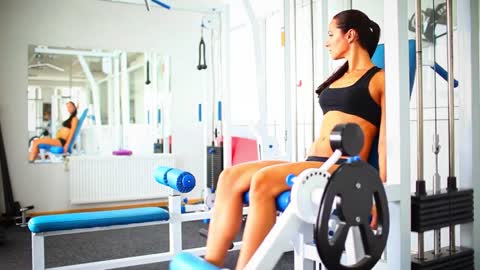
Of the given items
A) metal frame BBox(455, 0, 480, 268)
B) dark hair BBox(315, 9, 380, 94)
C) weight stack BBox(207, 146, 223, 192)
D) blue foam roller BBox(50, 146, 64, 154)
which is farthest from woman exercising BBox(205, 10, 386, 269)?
blue foam roller BBox(50, 146, 64, 154)

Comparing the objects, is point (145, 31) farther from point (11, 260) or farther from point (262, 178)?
point (262, 178)

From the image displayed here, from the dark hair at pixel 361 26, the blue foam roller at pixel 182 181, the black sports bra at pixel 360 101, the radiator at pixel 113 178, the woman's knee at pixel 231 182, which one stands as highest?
the dark hair at pixel 361 26

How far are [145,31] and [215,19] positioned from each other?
122 cm

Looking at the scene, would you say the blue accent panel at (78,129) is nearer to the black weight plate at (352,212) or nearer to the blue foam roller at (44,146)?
the blue foam roller at (44,146)

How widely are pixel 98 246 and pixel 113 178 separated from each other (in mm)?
1485

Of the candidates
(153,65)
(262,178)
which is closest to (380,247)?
(262,178)

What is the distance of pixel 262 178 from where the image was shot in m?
1.36

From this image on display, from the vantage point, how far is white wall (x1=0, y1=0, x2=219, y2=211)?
14.3ft

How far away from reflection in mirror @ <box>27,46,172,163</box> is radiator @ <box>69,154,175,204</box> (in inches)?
5.3

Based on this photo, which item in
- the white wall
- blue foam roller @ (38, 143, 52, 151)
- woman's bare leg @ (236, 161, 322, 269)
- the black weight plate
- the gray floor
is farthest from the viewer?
blue foam roller @ (38, 143, 52, 151)

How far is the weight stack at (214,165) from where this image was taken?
154 inches

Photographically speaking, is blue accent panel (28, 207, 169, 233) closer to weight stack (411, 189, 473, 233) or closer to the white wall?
weight stack (411, 189, 473, 233)

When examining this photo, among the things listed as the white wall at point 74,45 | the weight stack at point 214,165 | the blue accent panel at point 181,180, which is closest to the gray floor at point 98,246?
the weight stack at point 214,165

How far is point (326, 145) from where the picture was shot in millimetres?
1663
